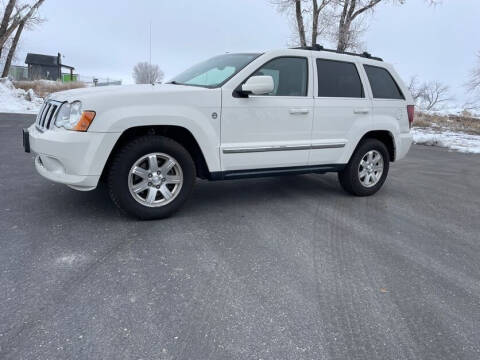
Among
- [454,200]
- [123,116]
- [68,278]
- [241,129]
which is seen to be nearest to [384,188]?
[454,200]

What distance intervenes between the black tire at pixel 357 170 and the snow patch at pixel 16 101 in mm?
13314

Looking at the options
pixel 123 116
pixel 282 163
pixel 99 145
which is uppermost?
pixel 123 116

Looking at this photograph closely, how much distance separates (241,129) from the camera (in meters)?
4.25

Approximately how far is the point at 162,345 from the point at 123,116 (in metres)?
2.21

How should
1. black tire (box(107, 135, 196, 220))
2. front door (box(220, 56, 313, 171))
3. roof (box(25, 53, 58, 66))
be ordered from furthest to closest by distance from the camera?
roof (box(25, 53, 58, 66)) < front door (box(220, 56, 313, 171)) < black tire (box(107, 135, 196, 220))

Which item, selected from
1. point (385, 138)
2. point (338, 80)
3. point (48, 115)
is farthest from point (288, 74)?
point (48, 115)

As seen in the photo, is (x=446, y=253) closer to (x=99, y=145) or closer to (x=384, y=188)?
(x=384, y=188)

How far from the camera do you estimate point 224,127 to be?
4156 mm

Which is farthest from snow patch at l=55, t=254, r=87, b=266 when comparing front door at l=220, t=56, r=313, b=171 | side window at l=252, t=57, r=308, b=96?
side window at l=252, t=57, r=308, b=96

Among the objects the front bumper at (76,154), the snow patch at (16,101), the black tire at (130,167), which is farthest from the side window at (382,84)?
the snow patch at (16,101)

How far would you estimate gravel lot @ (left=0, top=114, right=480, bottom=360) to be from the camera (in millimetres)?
2186

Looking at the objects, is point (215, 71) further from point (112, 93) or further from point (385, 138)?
point (385, 138)

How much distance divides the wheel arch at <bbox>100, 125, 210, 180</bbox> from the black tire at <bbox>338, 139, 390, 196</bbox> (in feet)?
6.95

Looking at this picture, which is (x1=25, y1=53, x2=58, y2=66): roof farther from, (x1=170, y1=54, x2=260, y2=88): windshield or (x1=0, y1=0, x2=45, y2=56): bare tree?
(x1=170, y1=54, x2=260, y2=88): windshield
